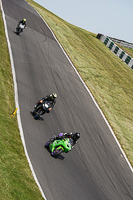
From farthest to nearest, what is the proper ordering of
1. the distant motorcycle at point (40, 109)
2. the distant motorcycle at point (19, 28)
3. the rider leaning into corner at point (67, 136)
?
the distant motorcycle at point (19, 28) → the distant motorcycle at point (40, 109) → the rider leaning into corner at point (67, 136)

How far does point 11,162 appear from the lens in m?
10.5

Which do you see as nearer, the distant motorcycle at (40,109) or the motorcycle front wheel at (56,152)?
the motorcycle front wheel at (56,152)

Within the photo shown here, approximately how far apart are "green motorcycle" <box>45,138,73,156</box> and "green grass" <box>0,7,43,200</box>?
1686 mm

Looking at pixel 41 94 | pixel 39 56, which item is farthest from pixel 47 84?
pixel 39 56

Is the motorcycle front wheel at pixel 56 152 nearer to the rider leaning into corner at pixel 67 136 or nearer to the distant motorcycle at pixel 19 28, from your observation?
the rider leaning into corner at pixel 67 136

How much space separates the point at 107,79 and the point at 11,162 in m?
22.4

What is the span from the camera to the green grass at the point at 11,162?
9016 mm

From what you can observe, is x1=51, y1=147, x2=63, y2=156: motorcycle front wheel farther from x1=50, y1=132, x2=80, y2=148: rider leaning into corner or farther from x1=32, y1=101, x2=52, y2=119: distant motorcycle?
x1=32, y1=101, x2=52, y2=119: distant motorcycle

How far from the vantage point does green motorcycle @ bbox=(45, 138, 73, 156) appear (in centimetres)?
1353

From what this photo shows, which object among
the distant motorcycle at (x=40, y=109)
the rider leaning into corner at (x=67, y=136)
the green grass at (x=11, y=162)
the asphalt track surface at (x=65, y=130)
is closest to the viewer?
the green grass at (x=11, y=162)

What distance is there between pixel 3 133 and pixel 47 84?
9.60 metres

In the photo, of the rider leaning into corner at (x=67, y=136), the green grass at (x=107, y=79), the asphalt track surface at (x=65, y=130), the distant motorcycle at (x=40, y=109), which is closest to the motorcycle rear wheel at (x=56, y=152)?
the asphalt track surface at (x=65, y=130)

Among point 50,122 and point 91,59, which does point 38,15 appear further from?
point 50,122

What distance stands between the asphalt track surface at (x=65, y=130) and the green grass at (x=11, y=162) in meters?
0.78
